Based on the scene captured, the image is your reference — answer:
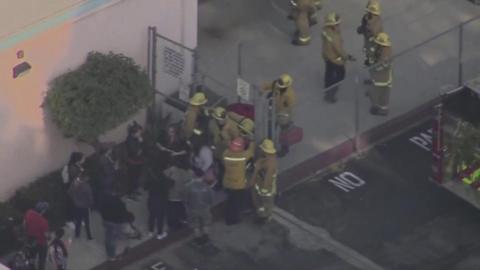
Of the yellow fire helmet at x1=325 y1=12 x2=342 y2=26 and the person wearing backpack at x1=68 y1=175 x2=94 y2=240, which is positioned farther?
the yellow fire helmet at x1=325 y1=12 x2=342 y2=26

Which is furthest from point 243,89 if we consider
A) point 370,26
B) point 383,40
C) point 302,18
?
point 302,18

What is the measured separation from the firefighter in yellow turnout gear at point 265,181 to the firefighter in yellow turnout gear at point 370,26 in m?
3.57

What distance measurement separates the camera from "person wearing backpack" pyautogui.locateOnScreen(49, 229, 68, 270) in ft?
95.7

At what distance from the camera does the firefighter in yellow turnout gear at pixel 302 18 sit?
Result: 115ft

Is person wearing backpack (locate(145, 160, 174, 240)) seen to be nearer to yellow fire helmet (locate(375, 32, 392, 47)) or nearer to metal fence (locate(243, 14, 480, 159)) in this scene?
metal fence (locate(243, 14, 480, 159))

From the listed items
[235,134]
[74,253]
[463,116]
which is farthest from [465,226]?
[74,253]

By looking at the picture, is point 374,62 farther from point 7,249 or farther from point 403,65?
point 7,249

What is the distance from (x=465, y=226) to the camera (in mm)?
31453

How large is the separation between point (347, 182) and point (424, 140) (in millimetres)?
1764

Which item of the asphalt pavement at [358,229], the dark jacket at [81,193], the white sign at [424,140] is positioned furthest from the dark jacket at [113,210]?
the white sign at [424,140]

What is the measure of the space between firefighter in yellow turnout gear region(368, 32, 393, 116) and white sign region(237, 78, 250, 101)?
7.81 feet

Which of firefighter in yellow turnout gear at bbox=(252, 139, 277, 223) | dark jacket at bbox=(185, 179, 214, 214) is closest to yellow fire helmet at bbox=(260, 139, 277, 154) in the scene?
firefighter in yellow turnout gear at bbox=(252, 139, 277, 223)

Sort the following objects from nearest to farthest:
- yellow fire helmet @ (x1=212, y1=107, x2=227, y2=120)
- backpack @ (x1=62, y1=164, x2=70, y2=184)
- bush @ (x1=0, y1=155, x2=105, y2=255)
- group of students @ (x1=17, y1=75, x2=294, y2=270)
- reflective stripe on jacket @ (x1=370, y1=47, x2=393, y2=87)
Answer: group of students @ (x1=17, y1=75, x2=294, y2=270), bush @ (x1=0, y1=155, x2=105, y2=255), backpack @ (x1=62, y1=164, x2=70, y2=184), yellow fire helmet @ (x1=212, y1=107, x2=227, y2=120), reflective stripe on jacket @ (x1=370, y1=47, x2=393, y2=87)

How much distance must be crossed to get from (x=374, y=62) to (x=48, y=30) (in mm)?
5993
